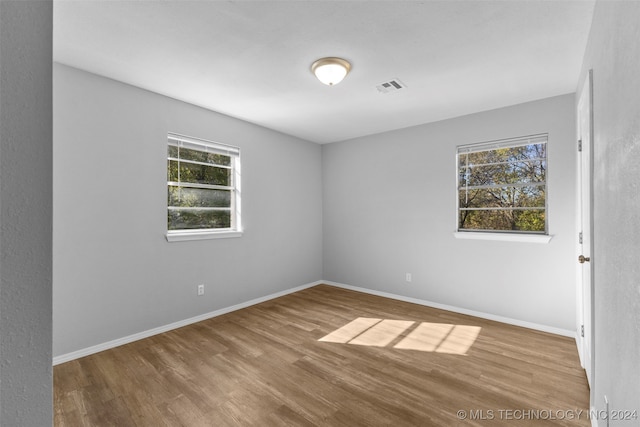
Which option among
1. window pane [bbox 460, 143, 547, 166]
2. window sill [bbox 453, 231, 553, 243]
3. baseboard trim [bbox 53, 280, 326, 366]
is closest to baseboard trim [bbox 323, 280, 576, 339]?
window sill [bbox 453, 231, 553, 243]

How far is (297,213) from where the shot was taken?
482cm

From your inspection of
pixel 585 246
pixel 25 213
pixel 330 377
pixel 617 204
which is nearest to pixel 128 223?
pixel 330 377

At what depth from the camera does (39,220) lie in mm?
642

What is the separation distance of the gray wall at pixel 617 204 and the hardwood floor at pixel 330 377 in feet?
2.20

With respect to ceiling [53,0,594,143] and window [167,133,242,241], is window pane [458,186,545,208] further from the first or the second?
window [167,133,242,241]

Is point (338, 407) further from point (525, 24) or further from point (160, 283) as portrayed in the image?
point (525, 24)

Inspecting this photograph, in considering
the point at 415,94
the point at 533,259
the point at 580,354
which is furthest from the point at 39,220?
the point at 533,259

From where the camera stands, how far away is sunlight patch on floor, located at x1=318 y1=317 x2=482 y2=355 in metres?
2.79

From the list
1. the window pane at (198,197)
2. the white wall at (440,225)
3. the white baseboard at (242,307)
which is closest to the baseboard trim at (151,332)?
the white baseboard at (242,307)

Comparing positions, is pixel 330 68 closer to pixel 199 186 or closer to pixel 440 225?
pixel 199 186

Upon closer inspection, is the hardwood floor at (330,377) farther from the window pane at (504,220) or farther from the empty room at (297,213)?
the window pane at (504,220)

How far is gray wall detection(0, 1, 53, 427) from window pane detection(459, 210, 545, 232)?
3.99 metres

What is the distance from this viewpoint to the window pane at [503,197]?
3299 mm

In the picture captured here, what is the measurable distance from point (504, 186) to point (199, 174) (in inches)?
145
